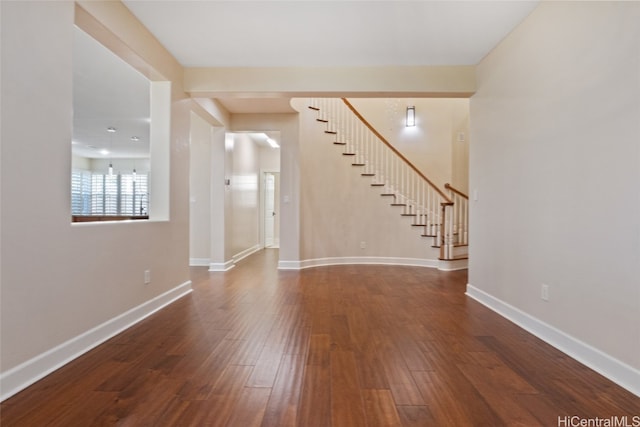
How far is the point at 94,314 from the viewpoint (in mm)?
2379

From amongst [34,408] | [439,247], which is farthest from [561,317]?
[439,247]

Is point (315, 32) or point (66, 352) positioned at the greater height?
point (315, 32)

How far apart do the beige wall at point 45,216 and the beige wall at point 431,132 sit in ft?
17.8

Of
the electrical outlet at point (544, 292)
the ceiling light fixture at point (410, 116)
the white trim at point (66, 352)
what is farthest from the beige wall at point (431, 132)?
the white trim at point (66, 352)

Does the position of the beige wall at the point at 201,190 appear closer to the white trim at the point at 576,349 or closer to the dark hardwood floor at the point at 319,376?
the dark hardwood floor at the point at 319,376

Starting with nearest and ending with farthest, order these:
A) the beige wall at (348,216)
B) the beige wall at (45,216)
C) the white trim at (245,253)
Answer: the beige wall at (45,216) < the beige wall at (348,216) < the white trim at (245,253)

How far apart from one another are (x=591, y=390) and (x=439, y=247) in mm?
4238

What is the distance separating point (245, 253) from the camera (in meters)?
7.13

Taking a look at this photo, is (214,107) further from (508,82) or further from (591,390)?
(591,390)

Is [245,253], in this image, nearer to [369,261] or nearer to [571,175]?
[369,261]

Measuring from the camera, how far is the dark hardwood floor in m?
1.57

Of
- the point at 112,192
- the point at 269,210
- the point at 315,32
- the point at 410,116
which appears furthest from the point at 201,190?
the point at 112,192

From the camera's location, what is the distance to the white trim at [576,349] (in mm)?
1828

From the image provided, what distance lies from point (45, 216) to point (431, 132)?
6.82m
